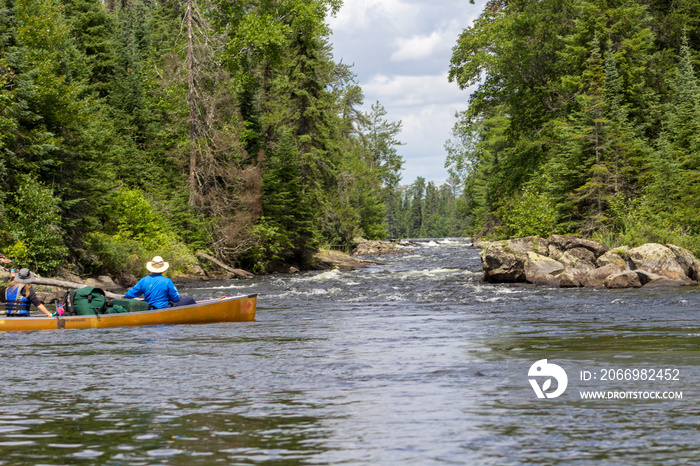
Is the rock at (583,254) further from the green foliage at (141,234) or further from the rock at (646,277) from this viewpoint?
the green foliage at (141,234)

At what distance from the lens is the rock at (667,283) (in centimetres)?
A: 2167

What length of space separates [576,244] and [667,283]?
4.35 meters

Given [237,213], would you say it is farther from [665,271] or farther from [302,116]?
[665,271]

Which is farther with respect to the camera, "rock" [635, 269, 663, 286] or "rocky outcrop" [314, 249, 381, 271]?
"rocky outcrop" [314, 249, 381, 271]

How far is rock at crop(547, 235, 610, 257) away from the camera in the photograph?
25000 millimetres

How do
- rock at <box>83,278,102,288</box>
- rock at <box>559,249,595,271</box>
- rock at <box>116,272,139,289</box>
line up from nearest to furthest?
rock at <box>559,249,595,271</box>
rock at <box>83,278,102,288</box>
rock at <box>116,272,139,289</box>

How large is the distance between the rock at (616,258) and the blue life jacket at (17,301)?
17.5m

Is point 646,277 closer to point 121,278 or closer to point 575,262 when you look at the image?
point 575,262

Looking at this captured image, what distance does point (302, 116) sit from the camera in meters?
46.2

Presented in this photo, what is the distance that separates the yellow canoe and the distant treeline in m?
11.0

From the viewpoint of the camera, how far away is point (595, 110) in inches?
1190

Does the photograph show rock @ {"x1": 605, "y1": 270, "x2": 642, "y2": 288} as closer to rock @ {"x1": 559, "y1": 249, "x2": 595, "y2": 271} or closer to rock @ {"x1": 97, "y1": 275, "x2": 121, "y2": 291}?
rock @ {"x1": 559, "y1": 249, "x2": 595, "y2": 271}

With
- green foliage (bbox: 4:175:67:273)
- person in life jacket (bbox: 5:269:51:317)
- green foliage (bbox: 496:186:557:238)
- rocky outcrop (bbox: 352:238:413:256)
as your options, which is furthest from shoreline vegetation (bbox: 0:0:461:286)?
green foliage (bbox: 496:186:557:238)

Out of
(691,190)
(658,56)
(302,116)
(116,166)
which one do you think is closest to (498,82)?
(658,56)
